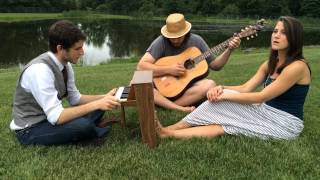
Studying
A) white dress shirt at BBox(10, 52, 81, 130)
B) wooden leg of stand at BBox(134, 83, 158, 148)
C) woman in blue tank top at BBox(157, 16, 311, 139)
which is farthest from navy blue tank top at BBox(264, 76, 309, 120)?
white dress shirt at BBox(10, 52, 81, 130)

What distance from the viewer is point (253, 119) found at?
512 centimetres

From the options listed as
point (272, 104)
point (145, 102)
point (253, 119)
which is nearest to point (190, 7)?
point (272, 104)

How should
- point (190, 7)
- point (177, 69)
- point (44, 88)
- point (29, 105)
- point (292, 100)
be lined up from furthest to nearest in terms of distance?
1. point (190, 7)
2. point (177, 69)
3. point (292, 100)
4. point (29, 105)
5. point (44, 88)

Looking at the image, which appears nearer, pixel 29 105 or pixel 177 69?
pixel 29 105

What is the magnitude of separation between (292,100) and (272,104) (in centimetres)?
22

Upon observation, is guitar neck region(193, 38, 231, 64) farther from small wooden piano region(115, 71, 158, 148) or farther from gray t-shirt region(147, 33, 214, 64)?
small wooden piano region(115, 71, 158, 148)

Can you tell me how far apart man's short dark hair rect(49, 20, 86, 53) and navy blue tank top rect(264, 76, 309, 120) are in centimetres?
219

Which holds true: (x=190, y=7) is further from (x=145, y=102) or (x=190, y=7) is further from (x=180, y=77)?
(x=145, y=102)

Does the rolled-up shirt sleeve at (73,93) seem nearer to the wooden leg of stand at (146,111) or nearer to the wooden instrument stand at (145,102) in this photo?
the wooden instrument stand at (145,102)

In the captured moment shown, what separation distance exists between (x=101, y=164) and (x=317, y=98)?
14.8ft

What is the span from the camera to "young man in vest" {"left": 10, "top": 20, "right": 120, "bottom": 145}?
455 centimetres

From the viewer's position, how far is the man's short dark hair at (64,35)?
4.59m

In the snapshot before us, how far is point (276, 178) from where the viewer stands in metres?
4.15

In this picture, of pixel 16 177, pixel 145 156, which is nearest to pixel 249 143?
pixel 145 156
